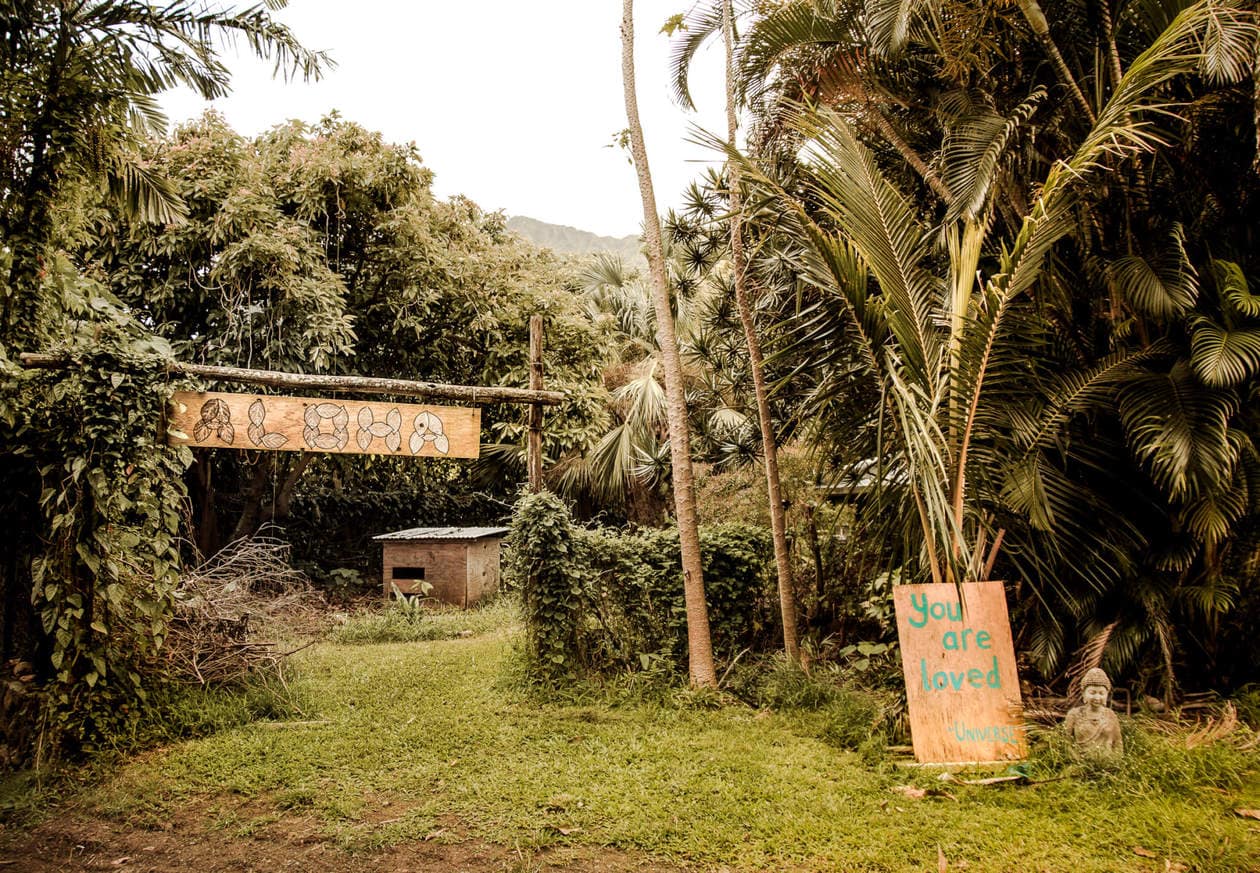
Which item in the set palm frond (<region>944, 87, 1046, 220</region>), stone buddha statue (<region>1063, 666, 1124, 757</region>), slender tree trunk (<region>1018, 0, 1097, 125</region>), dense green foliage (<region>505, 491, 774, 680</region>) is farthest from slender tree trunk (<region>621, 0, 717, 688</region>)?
slender tree trunk (<region>1018, 0, 1097, 125</region>)

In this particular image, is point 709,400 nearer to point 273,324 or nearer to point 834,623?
point 834,623

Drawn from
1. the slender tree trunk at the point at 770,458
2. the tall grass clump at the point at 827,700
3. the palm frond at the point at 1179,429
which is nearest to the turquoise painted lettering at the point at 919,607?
the tall grass clump at the point at 827,700

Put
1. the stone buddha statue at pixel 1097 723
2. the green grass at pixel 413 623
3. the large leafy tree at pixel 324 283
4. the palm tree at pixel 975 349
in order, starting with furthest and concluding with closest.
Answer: the large leafy tree at pixel 324 283
the green grass at pixel 413 623
the palm tree at pixel 975 349
the stone buddha statue at pixel 1097 723

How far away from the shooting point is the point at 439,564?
10234 millimetres

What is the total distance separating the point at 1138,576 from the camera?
4277 mm

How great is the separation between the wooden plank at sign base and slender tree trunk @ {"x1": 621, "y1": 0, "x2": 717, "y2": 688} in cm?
156

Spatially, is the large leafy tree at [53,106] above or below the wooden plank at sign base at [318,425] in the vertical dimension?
above

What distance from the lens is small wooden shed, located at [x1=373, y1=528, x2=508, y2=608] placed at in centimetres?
1015

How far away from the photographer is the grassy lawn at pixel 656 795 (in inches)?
112

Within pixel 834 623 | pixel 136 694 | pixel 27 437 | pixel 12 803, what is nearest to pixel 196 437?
pixel 27 437

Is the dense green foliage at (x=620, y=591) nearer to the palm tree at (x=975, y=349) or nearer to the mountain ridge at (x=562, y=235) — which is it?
the palm tree at (x=975, y=349)

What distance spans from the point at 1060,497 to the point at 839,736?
1966 millimetres

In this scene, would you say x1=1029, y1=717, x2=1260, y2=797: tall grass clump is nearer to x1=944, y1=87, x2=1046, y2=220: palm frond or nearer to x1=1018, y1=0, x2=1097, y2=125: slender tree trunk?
x1=944, y1=87, x2=1046, y2=220: palm frond

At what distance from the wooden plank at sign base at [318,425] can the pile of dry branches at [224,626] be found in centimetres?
94
